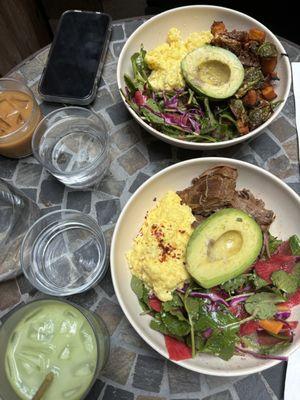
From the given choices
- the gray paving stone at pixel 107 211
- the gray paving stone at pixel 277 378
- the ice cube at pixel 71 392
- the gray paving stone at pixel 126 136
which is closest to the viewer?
the ice cube at pixel 71 392

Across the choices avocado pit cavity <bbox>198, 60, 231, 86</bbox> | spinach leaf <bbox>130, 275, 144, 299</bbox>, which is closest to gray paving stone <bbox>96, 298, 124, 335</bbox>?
spinach leaf <bbox>130, 275, 144, 299</bbox>

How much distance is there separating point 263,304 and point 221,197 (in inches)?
12.2

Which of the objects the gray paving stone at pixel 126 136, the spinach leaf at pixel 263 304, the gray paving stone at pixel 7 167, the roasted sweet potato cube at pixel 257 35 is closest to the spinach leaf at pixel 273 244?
the spinach leaf at pixel 263 304

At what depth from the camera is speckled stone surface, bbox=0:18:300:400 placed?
1.20 meters

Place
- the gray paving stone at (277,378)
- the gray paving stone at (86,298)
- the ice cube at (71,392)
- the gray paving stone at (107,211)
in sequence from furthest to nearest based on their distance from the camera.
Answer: the gray paving stone at (107,211) < the gray paving stone at (86,298) < the gray paving stone at (277,378) < the ice cube at (71,392)

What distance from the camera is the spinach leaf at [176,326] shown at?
44.2 inches

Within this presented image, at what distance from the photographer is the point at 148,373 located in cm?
122

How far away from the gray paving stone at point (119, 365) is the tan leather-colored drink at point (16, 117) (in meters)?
0.72

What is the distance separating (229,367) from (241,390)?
0.47 feet

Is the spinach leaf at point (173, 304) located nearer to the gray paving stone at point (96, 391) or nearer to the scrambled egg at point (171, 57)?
the gray paving stone at point (96, 391)

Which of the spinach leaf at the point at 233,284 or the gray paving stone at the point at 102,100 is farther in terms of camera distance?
the gray paving stone at the point at 102,100

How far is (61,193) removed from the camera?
4.79 ft

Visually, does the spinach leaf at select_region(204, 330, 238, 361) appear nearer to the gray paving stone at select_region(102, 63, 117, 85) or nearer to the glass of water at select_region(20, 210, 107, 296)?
the glass of water at select_region(20, 210, 107, 296)

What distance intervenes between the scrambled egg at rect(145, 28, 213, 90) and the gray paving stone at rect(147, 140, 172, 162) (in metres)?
0.19
